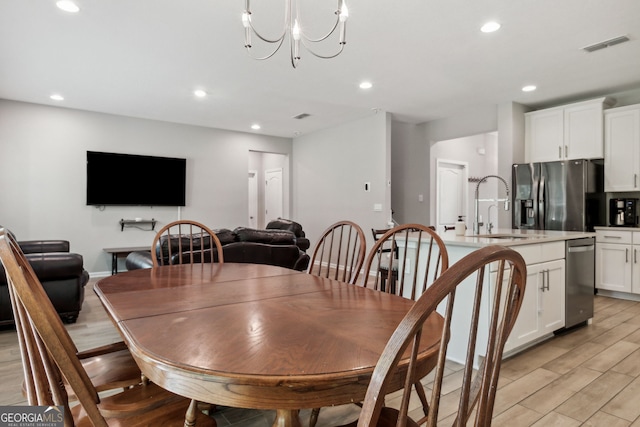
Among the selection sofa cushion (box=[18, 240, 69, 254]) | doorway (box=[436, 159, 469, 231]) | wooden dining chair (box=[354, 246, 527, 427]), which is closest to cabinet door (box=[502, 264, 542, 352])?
wooden dining chair (box=[354, 246, 527, 427])

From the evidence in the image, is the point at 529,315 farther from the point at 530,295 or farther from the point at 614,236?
the point at 614,236

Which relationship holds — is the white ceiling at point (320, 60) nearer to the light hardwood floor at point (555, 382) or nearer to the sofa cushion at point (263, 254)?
the sofa cushion at point (263, 254)

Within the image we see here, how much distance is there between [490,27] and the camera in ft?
9.92

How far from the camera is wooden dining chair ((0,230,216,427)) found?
0.75 m

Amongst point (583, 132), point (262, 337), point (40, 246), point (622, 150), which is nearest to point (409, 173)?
point (583, 132)

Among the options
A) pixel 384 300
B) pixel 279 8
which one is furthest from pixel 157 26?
pixel 384 300

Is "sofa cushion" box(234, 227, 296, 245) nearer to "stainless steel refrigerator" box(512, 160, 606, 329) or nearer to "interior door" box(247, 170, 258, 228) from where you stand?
"stainless steel refrigerator" box(512, 160, 606, 329)

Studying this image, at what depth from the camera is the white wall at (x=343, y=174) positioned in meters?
5.80

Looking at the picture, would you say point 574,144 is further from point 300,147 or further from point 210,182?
point 210,182

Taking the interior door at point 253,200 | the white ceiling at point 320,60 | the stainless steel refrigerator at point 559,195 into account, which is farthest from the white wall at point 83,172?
the stainless steel refrigerator at point 559,195

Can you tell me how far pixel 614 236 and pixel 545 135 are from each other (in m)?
1.56

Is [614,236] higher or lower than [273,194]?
lower

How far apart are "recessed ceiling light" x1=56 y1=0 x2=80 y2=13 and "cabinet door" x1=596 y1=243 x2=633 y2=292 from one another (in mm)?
5971

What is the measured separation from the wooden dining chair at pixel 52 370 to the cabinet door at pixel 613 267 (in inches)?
203
